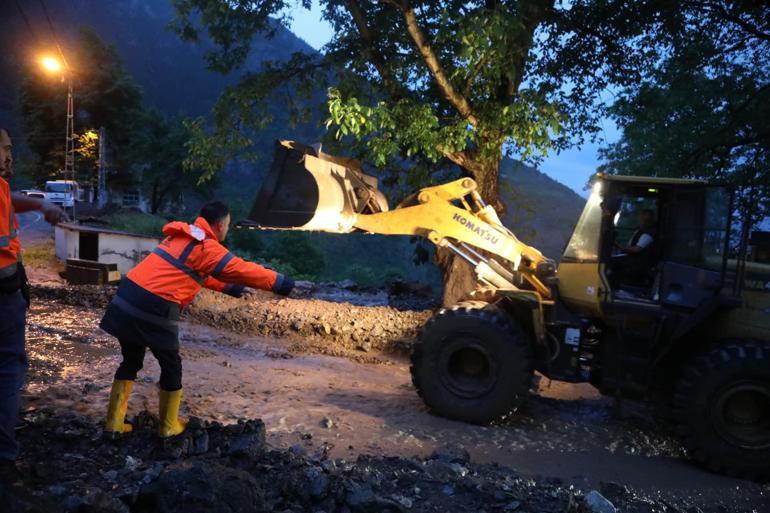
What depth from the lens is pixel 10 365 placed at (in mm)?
3197

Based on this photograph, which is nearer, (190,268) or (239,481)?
(239,481)

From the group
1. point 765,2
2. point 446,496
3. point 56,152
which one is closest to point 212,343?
point 446,496

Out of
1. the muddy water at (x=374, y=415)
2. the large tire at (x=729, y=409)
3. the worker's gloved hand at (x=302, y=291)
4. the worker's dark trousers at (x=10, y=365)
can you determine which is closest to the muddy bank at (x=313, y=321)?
the muddy water at (x=374, y=415)

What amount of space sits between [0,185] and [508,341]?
457 centimetres

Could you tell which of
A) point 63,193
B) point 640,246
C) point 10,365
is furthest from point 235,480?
point 63,193

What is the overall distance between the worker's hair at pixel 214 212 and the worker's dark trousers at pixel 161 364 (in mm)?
984

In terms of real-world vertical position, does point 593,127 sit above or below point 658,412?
above

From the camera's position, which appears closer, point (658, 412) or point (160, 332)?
point (160, 332)

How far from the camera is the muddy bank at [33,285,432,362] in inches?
386

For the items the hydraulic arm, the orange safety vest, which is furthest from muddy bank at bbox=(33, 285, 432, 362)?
the orange safety vest

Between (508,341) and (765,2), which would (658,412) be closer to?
(508,341)

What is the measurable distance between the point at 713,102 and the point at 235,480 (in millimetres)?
13468

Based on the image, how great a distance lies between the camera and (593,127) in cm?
1109

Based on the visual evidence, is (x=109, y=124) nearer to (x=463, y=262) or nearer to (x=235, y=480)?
(x=463, y=262)
